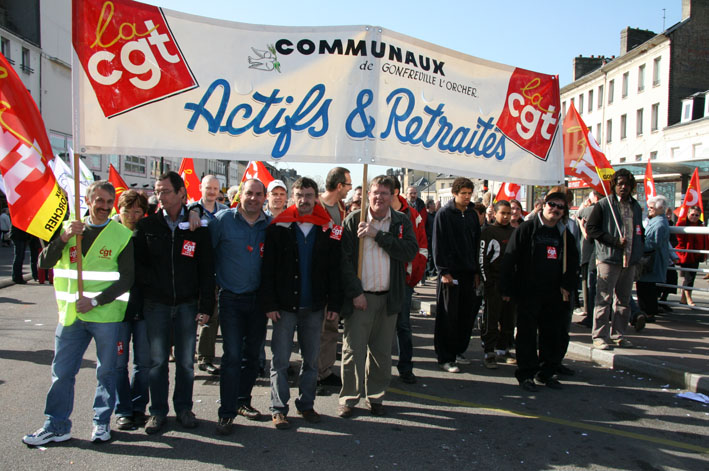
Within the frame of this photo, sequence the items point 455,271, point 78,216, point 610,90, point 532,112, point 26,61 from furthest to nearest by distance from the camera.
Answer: point 610,90, point 26,61, point 455,271, point 532,112, point 78,216

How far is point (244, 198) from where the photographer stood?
175 inches

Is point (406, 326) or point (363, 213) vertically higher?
point (363, 213)

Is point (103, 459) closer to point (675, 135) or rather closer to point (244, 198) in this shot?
point (244, 198)

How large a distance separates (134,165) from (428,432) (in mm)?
46519

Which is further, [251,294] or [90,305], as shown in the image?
[251,294]

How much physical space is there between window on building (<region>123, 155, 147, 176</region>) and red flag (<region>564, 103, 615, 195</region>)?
136 feet

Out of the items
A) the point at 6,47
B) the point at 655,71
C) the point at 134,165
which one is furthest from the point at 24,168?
the point at 134,165

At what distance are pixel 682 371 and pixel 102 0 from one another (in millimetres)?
6671

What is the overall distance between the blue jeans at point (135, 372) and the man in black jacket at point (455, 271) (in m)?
3.20

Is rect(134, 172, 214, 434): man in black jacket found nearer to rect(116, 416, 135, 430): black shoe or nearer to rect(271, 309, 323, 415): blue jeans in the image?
rect(116, 416, 135, 430): black shoe

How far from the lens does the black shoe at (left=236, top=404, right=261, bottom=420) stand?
15.0 feet

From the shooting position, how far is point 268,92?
4516mm

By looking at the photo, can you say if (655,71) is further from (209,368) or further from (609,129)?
(209,368)

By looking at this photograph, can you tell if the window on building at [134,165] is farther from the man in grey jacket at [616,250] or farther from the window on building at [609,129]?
the man in grey jacket at [616,250]
